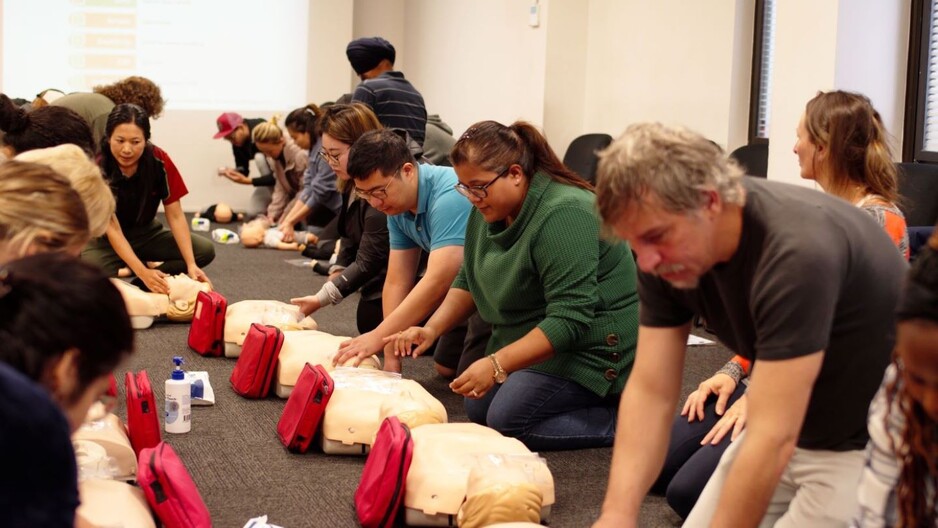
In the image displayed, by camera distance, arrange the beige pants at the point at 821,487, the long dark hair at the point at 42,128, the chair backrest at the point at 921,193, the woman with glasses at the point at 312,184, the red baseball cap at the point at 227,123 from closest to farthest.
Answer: the beige pants at the point at 821,487 < the long dark hair at the point at 42,128 < the chair backrest at the point at 921,193 < the woman with glasses at the point at 312,184 < the red baseball cap at the point at 227,123

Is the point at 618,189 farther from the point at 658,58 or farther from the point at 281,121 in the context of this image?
the point at 281,121

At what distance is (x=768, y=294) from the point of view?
1.54m

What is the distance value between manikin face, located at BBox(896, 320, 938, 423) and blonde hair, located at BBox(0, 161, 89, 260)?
1.41 m

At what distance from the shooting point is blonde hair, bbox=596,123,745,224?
147 cm

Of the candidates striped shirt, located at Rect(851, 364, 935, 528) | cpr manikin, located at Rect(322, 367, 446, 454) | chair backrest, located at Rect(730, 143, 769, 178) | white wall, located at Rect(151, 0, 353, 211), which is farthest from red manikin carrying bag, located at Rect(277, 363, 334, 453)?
white wall, located at Rect(151, 0, 353, 211)

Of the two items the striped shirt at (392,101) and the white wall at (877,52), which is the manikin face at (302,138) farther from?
the white wall at (877,52)

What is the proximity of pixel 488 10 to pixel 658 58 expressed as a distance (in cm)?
184

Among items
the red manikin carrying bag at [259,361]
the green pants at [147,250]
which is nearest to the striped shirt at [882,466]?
the red manikin carrying bag at [259,361]

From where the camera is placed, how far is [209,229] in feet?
27.3

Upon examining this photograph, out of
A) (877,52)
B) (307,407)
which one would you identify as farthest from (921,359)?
(877,52)

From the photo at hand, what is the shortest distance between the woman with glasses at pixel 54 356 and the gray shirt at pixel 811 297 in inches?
34.5

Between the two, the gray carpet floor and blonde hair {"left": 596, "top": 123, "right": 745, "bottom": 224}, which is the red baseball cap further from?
blonde hair {"left": 596, "top": 123, "right": 745, "bottom": 224}

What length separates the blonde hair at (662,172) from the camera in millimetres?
1472

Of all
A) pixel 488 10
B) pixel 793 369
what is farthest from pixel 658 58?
pixel 793 369
